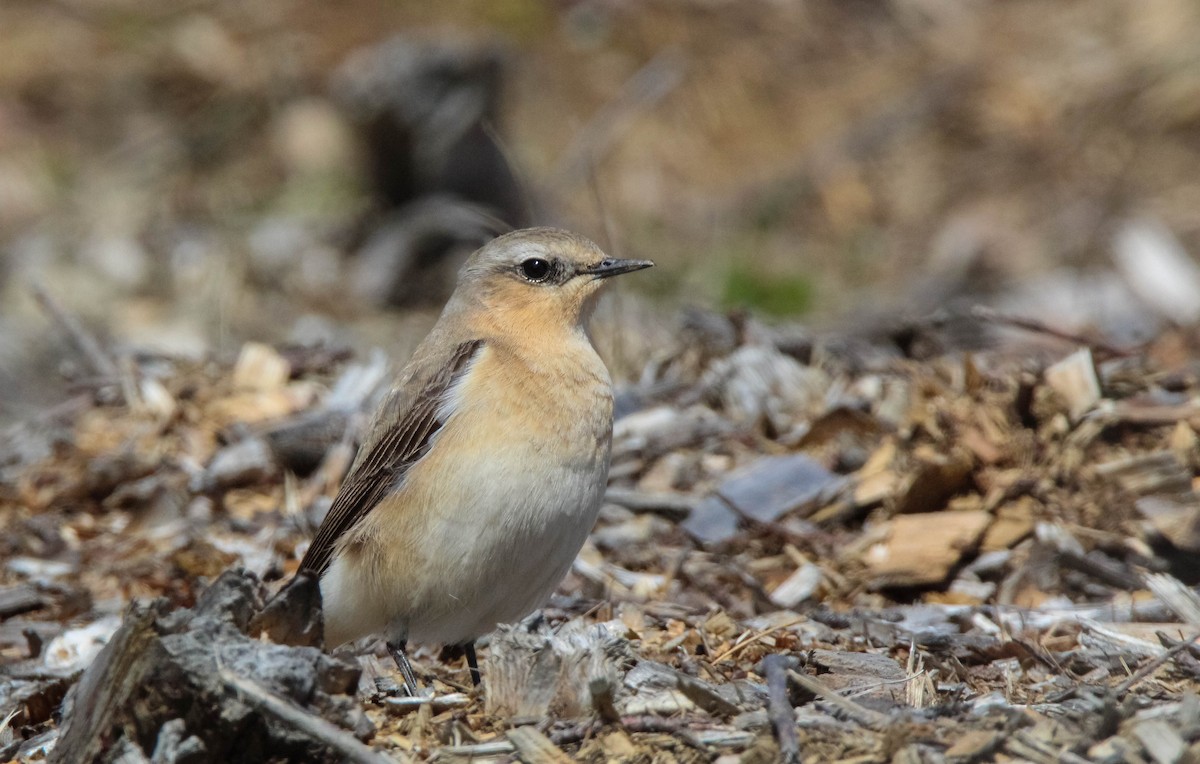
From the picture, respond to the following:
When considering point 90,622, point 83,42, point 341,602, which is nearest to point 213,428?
point 90,622

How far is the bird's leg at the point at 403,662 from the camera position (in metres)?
5.21

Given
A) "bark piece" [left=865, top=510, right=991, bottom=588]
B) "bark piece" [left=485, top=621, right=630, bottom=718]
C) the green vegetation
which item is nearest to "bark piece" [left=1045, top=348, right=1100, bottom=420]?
"bark piece" [left=865, top=510, right=991, bottom=588]

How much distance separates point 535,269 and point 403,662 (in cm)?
177

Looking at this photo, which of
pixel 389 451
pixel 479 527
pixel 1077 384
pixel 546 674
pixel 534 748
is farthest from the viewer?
pixel 1077 384

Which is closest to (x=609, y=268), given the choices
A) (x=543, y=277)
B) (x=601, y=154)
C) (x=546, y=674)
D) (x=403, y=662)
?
(x=543, y=277)

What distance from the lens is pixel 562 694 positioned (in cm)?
428

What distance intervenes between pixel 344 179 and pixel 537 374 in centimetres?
1014

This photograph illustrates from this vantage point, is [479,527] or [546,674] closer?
[546,674]

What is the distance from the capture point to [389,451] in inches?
223

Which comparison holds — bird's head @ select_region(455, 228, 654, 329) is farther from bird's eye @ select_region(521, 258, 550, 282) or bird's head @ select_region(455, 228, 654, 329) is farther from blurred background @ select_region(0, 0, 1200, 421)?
blurred background @ select_region(0, 0, 1200, 421)

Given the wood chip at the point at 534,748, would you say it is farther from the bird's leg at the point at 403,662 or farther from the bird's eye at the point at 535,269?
the bird's eye at the point at 535,269

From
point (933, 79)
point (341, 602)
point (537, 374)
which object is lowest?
point (933, 79)

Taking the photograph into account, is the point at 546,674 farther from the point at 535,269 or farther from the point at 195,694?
the point at 535,269

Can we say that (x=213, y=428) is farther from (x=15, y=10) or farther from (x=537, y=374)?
(x=15, y=10)
